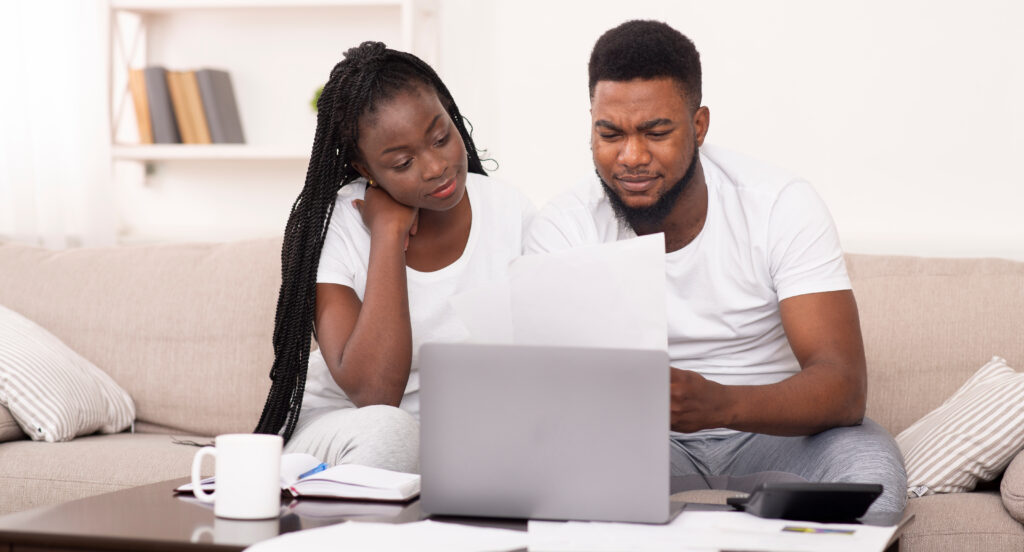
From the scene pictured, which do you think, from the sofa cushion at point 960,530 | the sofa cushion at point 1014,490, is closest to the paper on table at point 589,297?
the sofa cushion at point 960,530

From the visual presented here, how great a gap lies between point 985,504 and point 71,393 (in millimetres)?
1684

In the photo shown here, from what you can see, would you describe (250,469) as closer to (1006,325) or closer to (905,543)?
(905,543)

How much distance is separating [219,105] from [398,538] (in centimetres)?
228

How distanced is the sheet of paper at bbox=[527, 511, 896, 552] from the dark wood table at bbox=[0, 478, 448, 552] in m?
0.08

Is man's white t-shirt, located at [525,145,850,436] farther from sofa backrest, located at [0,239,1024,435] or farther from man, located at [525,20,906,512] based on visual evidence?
sofa backrest, located at [0,239,1024,435]

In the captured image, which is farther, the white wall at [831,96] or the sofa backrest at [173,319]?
the white wall at [831,96]

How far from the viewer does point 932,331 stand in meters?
2.02

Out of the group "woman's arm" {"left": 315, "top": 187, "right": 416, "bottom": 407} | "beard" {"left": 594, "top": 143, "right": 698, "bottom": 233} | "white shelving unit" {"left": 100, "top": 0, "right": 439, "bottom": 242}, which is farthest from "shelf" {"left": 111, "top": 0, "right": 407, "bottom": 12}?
"beard" {"left": 594, "top": 143, "right": 698, "bottom": 233}

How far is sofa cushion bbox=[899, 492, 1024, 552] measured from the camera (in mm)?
1510

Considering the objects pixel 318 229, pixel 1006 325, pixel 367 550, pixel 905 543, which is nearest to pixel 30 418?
pixel 318 229

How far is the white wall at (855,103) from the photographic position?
252cm

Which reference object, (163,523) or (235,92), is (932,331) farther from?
(235,92)

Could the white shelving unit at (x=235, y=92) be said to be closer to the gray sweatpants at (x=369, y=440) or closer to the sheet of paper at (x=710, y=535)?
the gray sweatpants at (x=369, y=440)

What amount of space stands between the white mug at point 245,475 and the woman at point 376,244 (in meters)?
0.44
